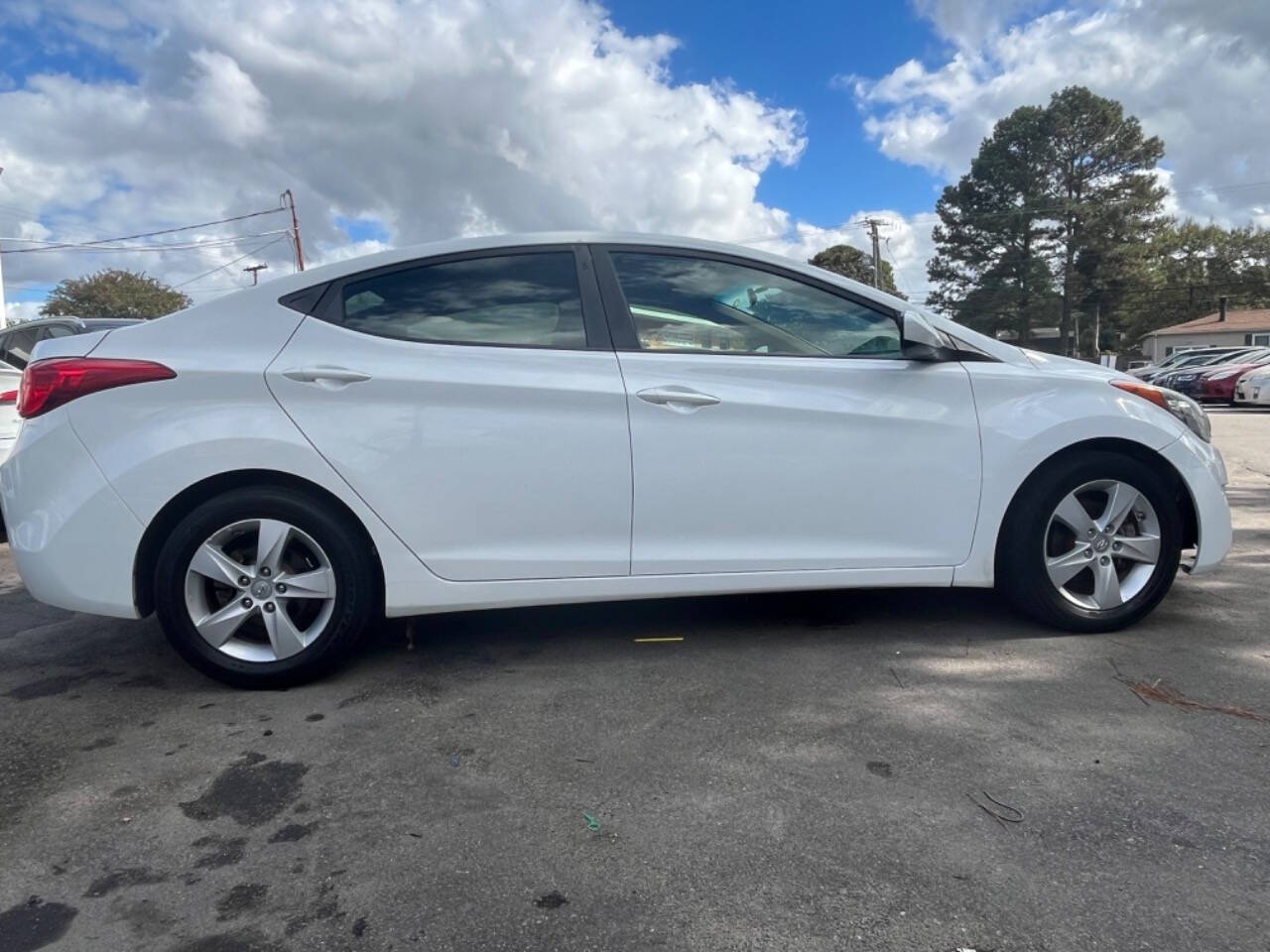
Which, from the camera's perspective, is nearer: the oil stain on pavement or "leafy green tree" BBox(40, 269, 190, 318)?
the oil stain on pavement

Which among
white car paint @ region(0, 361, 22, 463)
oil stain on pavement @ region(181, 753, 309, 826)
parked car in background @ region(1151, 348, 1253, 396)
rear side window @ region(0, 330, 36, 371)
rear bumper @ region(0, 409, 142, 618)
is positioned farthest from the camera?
parked car in background @ region(1151, 348, 1253, 396)

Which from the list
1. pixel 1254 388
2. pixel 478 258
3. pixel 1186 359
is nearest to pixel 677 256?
pixel 478 258

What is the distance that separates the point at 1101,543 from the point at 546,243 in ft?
8.33

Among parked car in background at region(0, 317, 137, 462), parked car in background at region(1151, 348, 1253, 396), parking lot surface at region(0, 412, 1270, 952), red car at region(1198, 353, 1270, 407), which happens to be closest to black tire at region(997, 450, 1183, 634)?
parking lot surface at region(0, 412, 1270, 952)

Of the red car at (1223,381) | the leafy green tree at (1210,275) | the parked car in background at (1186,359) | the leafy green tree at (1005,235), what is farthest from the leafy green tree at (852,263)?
the red car at (1223,381)

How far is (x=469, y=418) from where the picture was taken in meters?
3.06

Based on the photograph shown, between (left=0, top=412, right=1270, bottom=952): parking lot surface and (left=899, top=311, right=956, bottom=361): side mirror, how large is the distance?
1.16 metres

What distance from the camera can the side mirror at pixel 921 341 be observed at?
3264mm

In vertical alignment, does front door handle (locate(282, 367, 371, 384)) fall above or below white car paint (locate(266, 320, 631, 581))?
above

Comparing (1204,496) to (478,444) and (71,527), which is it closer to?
(478,444)

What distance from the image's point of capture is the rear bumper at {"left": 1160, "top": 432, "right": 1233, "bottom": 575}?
11.5 ft

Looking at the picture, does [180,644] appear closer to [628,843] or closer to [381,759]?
[381,759]

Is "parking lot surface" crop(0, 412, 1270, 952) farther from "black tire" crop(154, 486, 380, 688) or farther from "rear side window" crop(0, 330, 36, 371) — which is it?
"rear side window" crop(0, 330, 36, 371)

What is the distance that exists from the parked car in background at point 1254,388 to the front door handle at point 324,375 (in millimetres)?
20107
